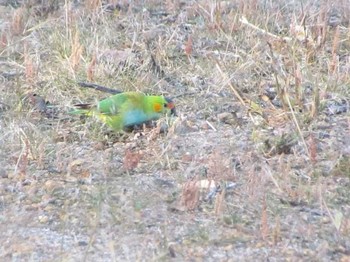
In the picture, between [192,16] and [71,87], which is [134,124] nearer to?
[71,87]

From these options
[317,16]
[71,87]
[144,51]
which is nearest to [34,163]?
[71,87]

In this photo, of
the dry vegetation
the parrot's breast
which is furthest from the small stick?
the parrot's breast

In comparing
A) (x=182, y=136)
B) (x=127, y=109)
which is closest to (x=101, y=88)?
(x=127, y=109)

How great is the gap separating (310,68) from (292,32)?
382 millimetres

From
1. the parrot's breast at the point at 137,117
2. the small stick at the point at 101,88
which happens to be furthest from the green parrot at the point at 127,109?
the small stick at the point at 101,88

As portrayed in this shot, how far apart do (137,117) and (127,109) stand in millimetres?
65

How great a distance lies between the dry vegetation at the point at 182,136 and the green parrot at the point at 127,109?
0.07 m

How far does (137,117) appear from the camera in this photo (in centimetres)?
457

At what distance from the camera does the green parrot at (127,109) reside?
14.8ft

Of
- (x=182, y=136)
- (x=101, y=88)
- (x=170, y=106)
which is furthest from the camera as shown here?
(x=101, y=88)

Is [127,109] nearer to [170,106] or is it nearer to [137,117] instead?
[137,117]

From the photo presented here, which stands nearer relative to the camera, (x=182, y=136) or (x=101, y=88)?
(x=182, y=136)

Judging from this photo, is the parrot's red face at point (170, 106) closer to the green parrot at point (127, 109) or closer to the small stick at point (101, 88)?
the green parrot at point (127, 109)

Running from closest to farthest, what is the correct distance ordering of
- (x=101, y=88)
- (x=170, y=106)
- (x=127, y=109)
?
(x=127, y=109) → (x=170, y=106) → (x=101, y=88)
